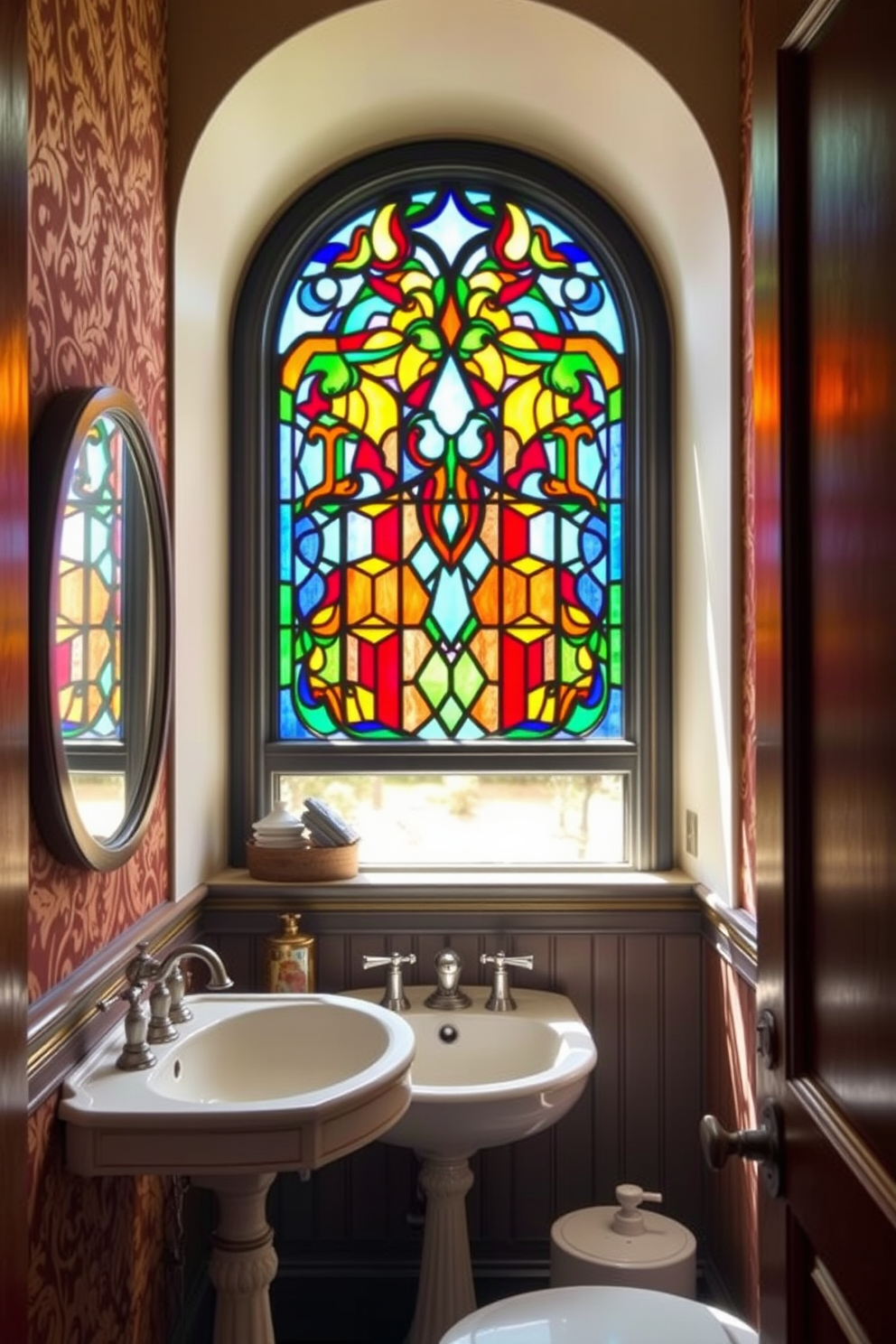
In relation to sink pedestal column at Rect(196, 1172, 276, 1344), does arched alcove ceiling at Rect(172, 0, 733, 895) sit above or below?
above

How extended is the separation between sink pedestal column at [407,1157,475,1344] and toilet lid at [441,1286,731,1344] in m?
0.59

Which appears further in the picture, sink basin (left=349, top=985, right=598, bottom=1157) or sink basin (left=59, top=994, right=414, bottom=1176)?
sink basin (left=349, top=985, right=598, bottom=1157)

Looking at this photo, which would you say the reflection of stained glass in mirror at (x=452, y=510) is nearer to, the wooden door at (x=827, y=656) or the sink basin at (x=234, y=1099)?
the sink basin at (x=234, y=1099)

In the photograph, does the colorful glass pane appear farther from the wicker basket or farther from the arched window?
the arched window

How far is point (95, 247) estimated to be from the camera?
1.84m

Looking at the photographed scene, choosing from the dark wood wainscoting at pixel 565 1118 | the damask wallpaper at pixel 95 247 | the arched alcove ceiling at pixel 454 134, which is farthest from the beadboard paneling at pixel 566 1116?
the damask wallpaper at pixel 95 247

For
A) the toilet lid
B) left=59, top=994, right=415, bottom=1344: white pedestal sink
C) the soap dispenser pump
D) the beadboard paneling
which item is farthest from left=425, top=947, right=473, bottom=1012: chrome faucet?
the toilet lid

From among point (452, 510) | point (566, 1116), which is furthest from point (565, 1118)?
point (452, 510)

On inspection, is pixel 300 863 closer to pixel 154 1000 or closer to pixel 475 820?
pixel 475 820

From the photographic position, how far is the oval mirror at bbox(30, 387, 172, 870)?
5.26 ft

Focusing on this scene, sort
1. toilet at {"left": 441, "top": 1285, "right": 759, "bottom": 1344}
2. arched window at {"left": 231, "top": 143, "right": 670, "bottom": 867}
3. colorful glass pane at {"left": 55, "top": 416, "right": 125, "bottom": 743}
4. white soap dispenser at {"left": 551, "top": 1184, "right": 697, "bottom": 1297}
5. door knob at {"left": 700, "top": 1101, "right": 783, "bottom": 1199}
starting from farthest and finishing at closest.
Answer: arched window at {"left": 231, "top": 143, "right": 670, "bottom": 867} → white soap dispenser at {"left": 551, "top": 1184, "right": 697, "bottom": 1297} → colorful glass pane at {"left": 55, "top": 416, "right": 125, "bottom": 743} → toilet at {"left": 441, "top": 1285, "right": 759, "bottom": 1344} → door knob at {"left": 700, "top": 1101, "right": 783, "bottom": 1199}

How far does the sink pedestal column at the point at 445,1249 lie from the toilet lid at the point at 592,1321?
586 millimetres

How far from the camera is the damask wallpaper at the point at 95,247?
1.61 m

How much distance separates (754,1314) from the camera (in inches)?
85.6
